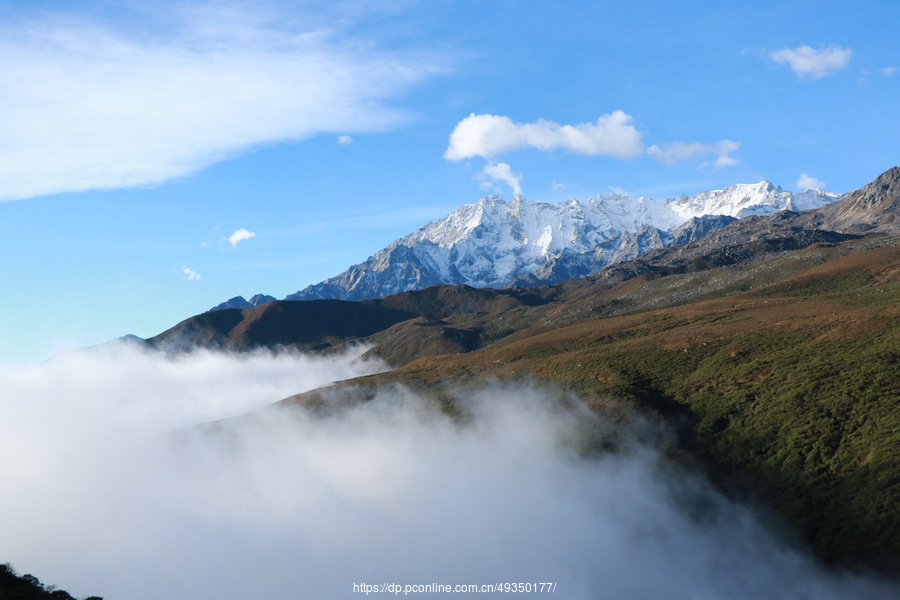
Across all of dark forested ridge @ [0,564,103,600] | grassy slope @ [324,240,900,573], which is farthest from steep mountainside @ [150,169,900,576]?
dark forested ridge @ [0,564,103,600]

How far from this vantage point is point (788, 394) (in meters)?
104

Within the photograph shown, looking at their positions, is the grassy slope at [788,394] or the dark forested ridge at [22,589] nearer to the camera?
the dark forested ridge at [22,589]

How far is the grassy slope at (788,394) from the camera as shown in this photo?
80.5 metres

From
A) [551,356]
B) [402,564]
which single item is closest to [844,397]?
[402,564]

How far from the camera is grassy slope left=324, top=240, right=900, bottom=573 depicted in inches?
3169

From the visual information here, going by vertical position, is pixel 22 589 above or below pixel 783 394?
above

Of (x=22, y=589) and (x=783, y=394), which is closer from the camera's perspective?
(x=22, y=589)

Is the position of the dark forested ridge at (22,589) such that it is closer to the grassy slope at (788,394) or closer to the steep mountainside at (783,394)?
the steep mountainside at (783,394)

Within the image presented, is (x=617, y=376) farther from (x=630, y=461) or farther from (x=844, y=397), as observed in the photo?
(x=844, y=397)

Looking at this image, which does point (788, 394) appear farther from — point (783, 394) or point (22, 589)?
point (22, 589)

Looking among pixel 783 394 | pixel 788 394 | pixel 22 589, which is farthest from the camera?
pixel 783 394

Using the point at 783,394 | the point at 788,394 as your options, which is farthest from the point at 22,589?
the point at 783,394

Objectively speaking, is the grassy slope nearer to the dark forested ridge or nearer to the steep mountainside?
the steep mountainside

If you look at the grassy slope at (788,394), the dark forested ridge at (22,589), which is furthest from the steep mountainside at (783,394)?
the dark forested ridge at (22,589)
